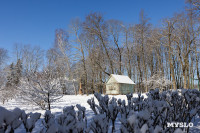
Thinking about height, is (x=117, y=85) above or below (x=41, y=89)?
below

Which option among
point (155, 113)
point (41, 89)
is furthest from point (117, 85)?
point (155, 113)

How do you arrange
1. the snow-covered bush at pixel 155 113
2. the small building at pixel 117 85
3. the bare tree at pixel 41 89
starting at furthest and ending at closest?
the small building at pixel 117 85
the bare tree at pixel 41 89
the snow-covered bush at pixel 155 113

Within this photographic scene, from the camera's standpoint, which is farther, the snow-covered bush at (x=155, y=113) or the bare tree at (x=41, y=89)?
the bare tree at (x=41, y=89)

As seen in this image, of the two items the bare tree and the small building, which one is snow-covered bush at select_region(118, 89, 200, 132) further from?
the small building

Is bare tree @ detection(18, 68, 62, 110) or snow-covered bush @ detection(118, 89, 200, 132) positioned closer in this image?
snow-covered bush @ detection(118, 89, 200, 132)

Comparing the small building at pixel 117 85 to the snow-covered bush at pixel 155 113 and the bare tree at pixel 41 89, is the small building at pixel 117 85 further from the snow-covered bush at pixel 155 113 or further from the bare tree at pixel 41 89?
the snow-covered bush at pixel 155 113

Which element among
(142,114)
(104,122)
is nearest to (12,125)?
(104,122)

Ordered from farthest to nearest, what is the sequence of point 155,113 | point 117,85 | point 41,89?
1. point 117,85
2. point 41,89
3. point 155,113

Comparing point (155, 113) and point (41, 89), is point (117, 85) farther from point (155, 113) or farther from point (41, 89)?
point (155, 113)

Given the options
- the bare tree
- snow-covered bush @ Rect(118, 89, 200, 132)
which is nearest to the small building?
the bare tree

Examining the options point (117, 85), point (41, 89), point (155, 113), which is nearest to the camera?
point (155, 113)

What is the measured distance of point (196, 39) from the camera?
1414 cm

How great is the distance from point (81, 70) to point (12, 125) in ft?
74.2

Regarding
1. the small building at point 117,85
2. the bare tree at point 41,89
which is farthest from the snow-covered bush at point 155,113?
the small building at point 117,85
